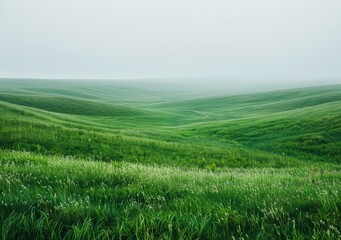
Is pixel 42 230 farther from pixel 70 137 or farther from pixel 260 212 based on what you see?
pixel 70 137

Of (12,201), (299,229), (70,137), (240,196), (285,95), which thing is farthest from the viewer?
(285,95)

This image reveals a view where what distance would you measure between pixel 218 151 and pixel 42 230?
2126cm

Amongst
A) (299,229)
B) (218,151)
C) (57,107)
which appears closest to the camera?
(299,229)

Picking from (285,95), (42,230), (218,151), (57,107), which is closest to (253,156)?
(218,151)

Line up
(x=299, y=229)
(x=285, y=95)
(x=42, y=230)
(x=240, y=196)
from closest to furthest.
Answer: (x=42, y=230), (x=299, y=229), (x=240, y=196), (x=285, y=95)

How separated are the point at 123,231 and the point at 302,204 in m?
3.11

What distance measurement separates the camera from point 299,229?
12.2ft

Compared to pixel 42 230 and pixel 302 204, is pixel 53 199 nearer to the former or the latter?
pixel 42 230

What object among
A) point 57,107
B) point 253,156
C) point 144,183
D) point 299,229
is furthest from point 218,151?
point 57,107

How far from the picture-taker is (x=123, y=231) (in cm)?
354

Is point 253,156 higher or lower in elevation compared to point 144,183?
lower

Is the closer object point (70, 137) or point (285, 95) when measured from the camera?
point (70, 137)

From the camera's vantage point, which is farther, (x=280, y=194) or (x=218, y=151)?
(x=218, y=151)

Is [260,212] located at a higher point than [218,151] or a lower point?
higher
